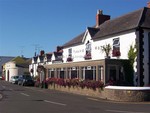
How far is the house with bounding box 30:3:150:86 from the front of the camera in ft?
89.4

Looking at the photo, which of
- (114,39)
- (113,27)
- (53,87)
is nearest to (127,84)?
(114,39)

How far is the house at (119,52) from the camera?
2725 centimetres

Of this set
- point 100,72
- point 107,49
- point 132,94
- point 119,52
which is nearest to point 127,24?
point 119,52

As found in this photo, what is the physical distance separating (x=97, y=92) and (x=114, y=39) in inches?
242

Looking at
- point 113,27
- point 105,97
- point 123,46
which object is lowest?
point 105,97

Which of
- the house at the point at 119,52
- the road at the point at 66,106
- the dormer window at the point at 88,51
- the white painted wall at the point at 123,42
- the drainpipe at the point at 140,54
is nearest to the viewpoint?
the road at the point at 66,106

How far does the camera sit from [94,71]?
30141 mm

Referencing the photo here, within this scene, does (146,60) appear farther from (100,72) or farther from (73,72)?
(73,72)

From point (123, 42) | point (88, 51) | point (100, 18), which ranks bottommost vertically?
point (88, 51)

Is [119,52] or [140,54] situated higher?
[119,52]

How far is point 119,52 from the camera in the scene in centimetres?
2980

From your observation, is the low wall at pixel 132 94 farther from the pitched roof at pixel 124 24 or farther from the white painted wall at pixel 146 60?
the pitched roof at pixel 124 24

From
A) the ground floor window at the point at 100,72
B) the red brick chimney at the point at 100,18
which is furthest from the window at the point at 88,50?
the ground floor window at the point at 100,72

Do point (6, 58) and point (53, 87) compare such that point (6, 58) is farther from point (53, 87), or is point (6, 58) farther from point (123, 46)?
point (123, 46)
